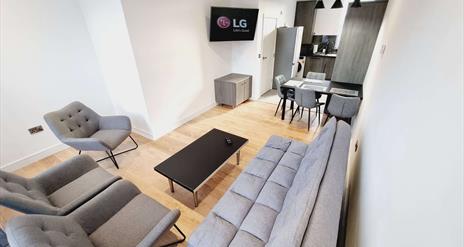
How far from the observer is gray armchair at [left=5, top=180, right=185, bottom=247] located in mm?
941

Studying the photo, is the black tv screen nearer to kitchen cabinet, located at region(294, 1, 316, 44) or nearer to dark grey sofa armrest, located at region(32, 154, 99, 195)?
kitchen cabinet, located at region(294, 1, 316, 44)

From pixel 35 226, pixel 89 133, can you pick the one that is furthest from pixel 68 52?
pixel 35 226

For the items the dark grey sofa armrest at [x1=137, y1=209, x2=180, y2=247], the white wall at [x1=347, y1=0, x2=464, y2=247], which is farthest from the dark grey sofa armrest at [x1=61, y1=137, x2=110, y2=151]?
the white wall at [x1=347, y1=0, x2=464, y2=247]

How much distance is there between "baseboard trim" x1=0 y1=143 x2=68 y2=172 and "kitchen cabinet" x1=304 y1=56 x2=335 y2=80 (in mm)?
6641

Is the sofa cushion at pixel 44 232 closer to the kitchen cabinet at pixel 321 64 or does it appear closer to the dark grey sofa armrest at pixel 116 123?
the dark grey sofa armrest at pixel 116 123

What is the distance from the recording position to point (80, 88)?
305cm

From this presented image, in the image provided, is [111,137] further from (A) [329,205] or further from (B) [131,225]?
(A) [329,205]

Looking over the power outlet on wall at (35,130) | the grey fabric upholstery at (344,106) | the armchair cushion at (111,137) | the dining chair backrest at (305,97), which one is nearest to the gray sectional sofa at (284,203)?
the grey fabric upholstery at (344,106)

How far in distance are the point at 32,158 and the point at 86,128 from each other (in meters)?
0.95

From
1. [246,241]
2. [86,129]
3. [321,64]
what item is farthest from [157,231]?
[321,64]

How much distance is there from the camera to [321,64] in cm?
593

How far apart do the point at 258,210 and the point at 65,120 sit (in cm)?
276

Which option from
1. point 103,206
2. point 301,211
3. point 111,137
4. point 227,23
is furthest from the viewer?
point 227,23

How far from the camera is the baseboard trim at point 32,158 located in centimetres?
254
